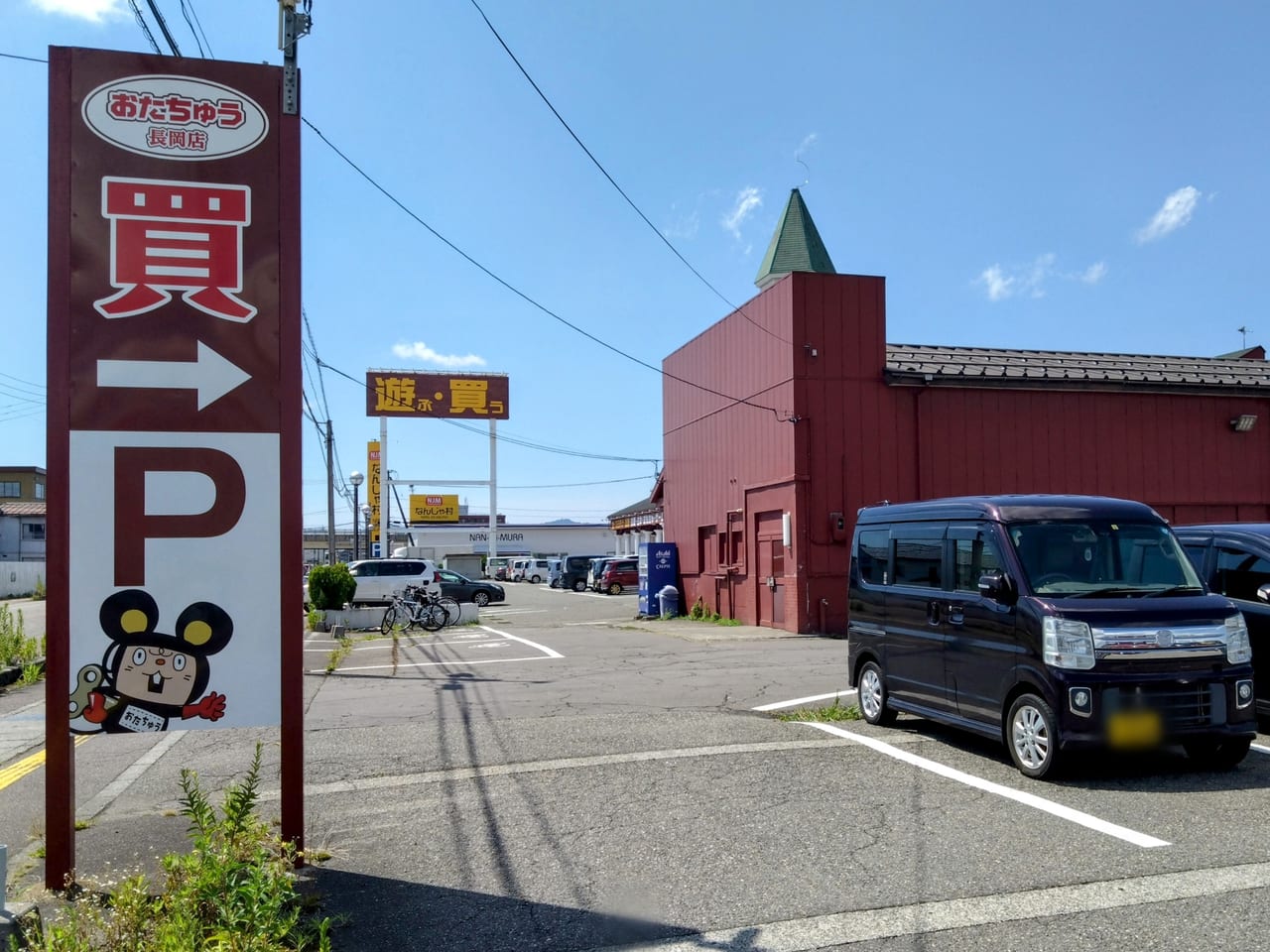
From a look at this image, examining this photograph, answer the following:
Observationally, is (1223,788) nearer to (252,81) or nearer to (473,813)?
(473,813)

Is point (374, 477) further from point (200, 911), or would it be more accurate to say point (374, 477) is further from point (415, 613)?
point (200, 911)

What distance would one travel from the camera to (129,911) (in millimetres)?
4402

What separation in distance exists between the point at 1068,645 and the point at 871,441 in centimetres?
1412

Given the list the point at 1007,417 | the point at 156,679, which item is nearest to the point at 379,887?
the point at 156,679

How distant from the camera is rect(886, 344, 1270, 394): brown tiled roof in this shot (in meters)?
21.4

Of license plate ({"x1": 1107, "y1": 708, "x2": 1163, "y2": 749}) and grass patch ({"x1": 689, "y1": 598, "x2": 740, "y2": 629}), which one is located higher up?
license plate ({"x1": 1107, "y1": 708, "x2": 1163, "y2": 749})

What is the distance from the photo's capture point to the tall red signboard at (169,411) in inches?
209

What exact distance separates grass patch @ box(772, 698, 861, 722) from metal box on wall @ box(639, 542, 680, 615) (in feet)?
53.7

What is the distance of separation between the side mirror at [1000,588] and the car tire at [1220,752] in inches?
58.4

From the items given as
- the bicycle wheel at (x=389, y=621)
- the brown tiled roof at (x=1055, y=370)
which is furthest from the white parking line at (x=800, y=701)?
the bicycle wheel at (x=389, y=621)

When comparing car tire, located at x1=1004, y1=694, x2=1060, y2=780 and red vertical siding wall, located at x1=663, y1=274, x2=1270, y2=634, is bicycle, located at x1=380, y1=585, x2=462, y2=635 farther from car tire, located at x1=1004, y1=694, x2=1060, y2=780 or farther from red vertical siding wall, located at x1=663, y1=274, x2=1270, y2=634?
car tire, located at x1=1004, y1=694, x2=1060, y2=780

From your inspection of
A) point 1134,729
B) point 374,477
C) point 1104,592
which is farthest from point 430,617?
point 374,477

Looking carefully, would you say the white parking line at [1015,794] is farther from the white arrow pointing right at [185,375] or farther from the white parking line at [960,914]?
the white arrow pointing right at [185,375]

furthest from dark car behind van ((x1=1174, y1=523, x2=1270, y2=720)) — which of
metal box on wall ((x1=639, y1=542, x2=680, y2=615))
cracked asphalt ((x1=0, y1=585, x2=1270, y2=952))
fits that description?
metal box on wall ((x1=639, y1=542, x2=680, y2=615))
